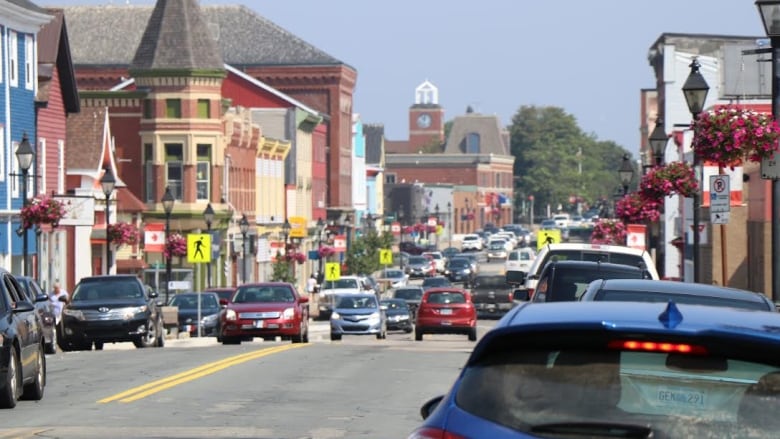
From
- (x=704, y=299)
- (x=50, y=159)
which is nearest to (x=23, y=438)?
(x=704, y=299)

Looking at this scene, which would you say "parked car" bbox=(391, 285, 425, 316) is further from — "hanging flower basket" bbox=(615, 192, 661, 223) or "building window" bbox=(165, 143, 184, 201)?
"hanging flower basket" bbox=(615, 192, 661, 223)

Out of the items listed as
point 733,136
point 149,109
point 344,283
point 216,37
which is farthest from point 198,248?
point 216,37

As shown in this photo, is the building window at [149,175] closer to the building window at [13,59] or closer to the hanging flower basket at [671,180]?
the building window at [13,59]

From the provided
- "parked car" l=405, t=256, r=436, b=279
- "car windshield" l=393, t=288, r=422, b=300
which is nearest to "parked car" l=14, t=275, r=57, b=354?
"car windshield" l=393, t=288, r=422, b=300

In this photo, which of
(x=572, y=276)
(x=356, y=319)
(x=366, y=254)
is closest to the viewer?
(x=572, y=276)

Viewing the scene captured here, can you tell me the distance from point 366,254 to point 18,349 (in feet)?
281

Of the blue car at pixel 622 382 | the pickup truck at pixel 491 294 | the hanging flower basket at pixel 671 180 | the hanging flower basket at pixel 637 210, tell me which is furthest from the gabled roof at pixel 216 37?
the blue car at pixel 622 382

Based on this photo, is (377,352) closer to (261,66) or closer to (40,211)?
(40,211)

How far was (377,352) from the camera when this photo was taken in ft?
99.9

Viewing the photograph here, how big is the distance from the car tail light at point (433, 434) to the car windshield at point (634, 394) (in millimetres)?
115

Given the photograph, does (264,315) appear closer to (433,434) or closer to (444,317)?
(444,317)

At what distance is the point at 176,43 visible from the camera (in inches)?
3009

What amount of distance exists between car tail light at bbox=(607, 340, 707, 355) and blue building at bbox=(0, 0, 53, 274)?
43253 millimetres

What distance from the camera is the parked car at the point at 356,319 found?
4816 centimetres
